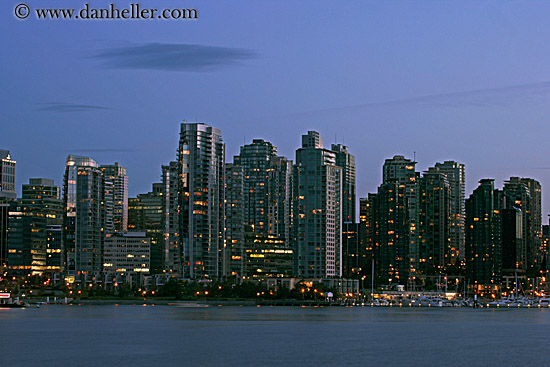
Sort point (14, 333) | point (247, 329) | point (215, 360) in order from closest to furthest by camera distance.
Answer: point (215, 360) < point (14, 333) < point (247, 329)

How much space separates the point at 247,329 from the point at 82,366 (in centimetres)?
5922

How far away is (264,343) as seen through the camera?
399ft

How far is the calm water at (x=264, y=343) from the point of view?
100006 mm

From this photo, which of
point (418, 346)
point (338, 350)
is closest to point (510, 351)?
point (418, 346)

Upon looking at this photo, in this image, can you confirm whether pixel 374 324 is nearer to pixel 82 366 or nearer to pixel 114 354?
pixel 114 354

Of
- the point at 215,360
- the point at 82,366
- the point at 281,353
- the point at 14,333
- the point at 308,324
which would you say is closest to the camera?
the point at 82,366

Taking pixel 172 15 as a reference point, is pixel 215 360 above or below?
below

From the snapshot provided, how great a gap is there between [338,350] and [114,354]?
26.8 meters

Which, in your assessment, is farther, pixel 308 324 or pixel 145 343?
pixel 308 324

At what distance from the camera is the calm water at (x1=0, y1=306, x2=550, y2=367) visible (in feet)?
328

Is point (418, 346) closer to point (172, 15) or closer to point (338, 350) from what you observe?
point (338, 350)

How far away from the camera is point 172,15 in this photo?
83.0 meters

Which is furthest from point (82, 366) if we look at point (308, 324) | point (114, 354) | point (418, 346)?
point (308, 324)

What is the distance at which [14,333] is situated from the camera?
135 meters
